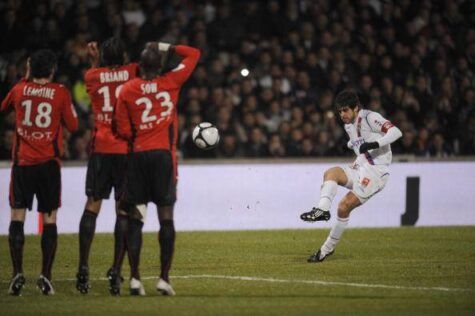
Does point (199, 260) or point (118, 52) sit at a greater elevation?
point (118, 52)

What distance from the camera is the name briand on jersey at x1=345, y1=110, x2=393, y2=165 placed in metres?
13.5

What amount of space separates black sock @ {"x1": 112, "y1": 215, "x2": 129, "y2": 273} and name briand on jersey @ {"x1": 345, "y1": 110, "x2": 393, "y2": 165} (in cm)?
403

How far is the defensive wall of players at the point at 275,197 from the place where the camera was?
669 inches

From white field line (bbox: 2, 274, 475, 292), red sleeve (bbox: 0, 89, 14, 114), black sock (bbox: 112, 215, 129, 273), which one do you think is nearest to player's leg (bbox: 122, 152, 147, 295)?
black sock (bbox: 112, 215, 129, 273)

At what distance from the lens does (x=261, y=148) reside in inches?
739

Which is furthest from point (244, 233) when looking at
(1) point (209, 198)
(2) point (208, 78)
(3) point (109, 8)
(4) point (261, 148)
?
(3) point (109, 8)

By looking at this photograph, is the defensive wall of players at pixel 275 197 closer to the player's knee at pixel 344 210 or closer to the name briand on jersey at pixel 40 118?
the player's knee at pixel 344 210

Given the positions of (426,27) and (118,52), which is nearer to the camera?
(118,52)

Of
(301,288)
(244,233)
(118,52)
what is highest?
(118,52)

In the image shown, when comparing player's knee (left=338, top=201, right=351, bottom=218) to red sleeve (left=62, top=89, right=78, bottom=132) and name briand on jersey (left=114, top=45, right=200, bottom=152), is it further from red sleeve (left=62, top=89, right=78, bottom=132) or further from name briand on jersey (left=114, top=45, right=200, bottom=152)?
red sleeve (left=62, top=89, right=78, bottom=132)

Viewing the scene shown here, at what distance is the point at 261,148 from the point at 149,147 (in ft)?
29.0

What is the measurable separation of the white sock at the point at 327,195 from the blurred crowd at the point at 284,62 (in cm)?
520

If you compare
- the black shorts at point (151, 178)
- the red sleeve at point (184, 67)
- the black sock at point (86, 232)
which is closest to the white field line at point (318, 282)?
the black sock at point (86, 232)

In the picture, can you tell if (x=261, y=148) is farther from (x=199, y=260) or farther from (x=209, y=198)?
(x=199, y=260)
